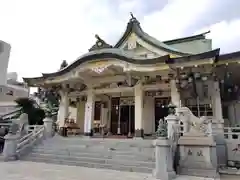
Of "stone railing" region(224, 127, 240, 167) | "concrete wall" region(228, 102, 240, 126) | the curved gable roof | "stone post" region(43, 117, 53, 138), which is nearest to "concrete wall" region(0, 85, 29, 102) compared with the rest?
"stone post" region(43, 117, 53, 138)

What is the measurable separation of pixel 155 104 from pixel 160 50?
127 inches

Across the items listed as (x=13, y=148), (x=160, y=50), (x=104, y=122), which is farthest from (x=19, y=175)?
(x=160, y=50)

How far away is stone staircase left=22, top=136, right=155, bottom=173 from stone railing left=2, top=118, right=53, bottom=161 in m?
0.33

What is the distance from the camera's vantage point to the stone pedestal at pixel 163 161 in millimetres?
6090

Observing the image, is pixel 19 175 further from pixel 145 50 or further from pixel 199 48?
pixel 199 48

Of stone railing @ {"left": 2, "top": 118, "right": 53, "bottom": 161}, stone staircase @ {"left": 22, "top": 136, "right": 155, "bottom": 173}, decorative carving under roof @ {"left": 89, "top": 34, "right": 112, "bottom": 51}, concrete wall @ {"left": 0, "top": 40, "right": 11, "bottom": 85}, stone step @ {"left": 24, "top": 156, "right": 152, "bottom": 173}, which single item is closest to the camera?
stone step @ {"left": 24, "top": 156, "right": 152, "bottom": 173}

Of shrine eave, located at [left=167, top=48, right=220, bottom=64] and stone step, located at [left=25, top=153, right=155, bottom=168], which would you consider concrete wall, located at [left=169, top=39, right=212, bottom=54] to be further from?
stone step, located at [left=25, top=153, right=155, bottom=168]

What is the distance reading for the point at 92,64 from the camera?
11438 mm

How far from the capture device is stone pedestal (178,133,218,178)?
6.60 m

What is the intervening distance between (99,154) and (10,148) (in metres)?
3.84

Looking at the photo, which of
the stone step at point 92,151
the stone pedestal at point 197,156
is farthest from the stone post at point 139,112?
the stone pedestal at point 197,156

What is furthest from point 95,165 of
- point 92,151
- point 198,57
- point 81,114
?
point 81,114

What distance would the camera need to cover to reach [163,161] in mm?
6215

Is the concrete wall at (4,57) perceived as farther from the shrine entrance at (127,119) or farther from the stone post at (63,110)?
the shrine entrance at (127,119)
